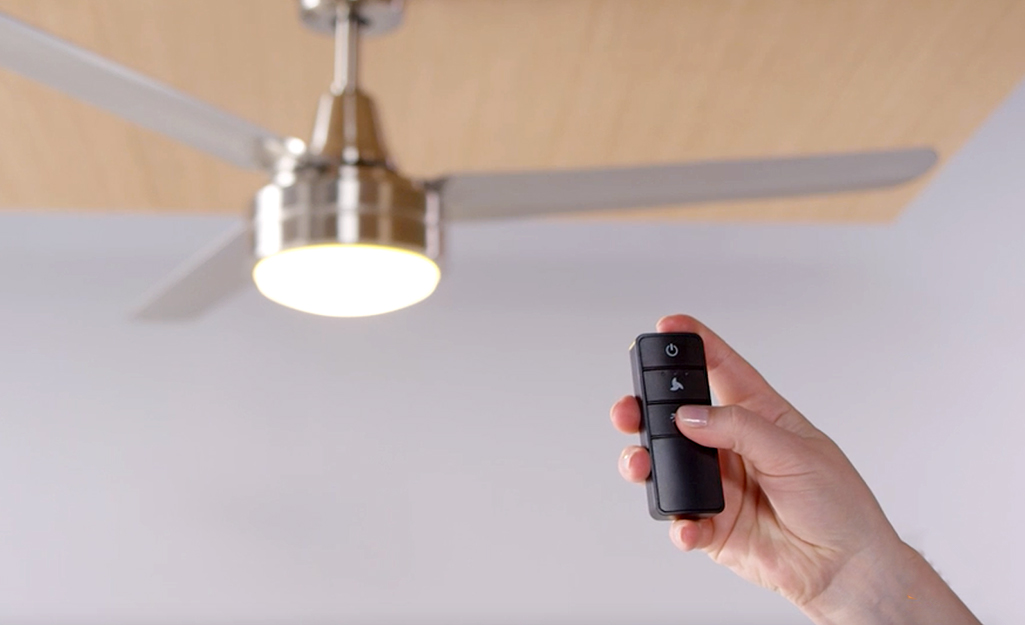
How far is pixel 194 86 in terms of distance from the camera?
205 cm

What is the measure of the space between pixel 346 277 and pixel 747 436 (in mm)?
510

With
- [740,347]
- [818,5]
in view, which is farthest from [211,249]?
[740,347]

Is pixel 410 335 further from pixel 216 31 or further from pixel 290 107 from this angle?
pixel 216 31

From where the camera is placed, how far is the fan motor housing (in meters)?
1.11

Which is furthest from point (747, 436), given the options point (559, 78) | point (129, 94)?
point (559, 78)

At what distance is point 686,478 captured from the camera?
887mm

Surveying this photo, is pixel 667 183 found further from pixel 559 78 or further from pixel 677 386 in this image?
pixel 559 78

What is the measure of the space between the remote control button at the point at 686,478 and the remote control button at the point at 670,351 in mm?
70

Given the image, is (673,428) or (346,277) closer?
(673,428)

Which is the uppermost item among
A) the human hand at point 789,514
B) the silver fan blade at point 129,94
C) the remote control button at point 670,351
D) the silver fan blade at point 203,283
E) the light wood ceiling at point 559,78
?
the light wood ceiling at point 559,78

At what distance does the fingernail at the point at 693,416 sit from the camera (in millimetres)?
863

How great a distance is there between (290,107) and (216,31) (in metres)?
0.31

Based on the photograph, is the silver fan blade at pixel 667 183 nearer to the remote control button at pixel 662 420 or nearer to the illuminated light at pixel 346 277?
the illuminated light at pixel 346 277

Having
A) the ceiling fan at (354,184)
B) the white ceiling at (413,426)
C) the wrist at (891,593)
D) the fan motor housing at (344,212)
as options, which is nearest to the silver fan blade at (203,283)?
the ceiling fan at (354,184)
